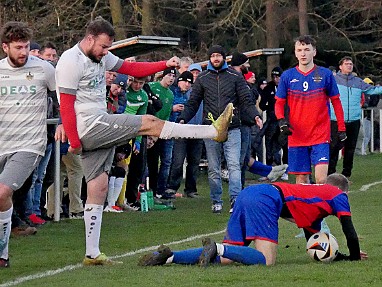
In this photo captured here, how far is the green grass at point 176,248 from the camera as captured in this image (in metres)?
8.81

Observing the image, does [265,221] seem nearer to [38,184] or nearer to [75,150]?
[75,150]

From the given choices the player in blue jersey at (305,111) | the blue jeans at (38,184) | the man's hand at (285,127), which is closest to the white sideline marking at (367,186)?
the player in blue jersey at (305,111)

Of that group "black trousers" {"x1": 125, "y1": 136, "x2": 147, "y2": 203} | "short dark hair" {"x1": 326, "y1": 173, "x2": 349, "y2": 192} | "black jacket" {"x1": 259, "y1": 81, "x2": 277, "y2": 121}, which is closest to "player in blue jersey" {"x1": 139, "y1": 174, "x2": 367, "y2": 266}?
"short dark hair" {"x1": 326, "y1": 173, "x2": 349, "y2": 192}

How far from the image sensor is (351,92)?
70.2ft

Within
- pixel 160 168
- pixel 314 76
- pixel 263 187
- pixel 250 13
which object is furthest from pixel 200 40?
pixel 263 187

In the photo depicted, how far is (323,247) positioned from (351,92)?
11804 mm

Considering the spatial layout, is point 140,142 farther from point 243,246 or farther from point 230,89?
point 243,246

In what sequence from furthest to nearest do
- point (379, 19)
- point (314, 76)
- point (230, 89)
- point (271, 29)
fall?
1. point (379, 19)
2. point (271, 29)
3. point (230, 89)
4. point (314, 76)

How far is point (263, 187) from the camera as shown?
9844 millimetres

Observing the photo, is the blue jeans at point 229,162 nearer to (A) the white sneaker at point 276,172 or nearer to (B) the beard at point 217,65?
(B) the beard at point 217,65

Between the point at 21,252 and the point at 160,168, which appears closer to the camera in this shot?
the point at 21,252

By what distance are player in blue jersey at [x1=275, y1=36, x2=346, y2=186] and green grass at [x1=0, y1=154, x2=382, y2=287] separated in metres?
0.88

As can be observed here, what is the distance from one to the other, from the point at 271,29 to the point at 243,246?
33537mm

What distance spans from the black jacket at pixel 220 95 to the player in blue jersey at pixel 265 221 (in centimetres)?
551
